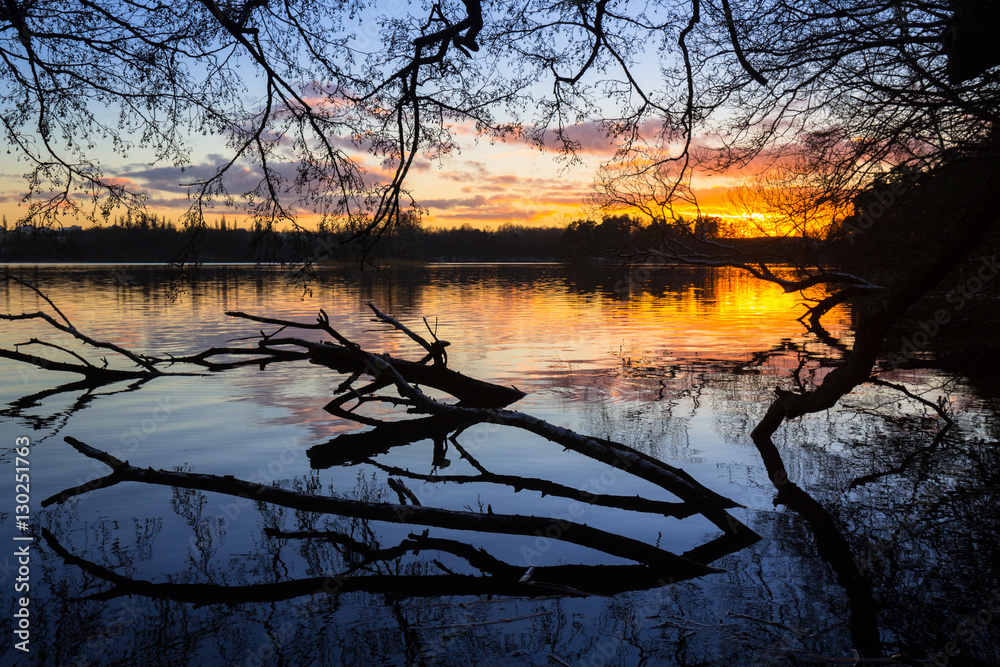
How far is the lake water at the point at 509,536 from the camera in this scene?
15.0ft

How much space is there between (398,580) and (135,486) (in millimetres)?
4088

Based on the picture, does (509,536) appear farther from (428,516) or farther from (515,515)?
(428,516)

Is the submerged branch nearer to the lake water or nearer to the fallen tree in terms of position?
the fallen tree

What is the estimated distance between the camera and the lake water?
4.58m

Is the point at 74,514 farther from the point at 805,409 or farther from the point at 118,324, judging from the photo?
the point at 118,324

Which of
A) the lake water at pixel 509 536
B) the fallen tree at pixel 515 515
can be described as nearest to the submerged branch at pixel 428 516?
the fallen tree at pixel 515 515

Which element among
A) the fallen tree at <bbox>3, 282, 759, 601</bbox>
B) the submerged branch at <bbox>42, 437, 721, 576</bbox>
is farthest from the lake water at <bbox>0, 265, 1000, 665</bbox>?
the submerged branch at <bbox>42, 437, 721, 576</bbox>

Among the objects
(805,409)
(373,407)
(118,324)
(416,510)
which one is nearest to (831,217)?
(805,409)

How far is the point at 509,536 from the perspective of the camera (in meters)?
6.42

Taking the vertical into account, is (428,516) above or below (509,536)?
above

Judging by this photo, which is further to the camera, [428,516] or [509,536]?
[509,536]

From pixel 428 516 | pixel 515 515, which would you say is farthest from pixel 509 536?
pixel 428 516

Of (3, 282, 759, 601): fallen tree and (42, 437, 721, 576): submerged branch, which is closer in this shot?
(3, 282, 759, 601): fallen tree

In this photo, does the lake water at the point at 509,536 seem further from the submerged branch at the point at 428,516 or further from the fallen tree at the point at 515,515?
the submerged branch at the point at 428,516
